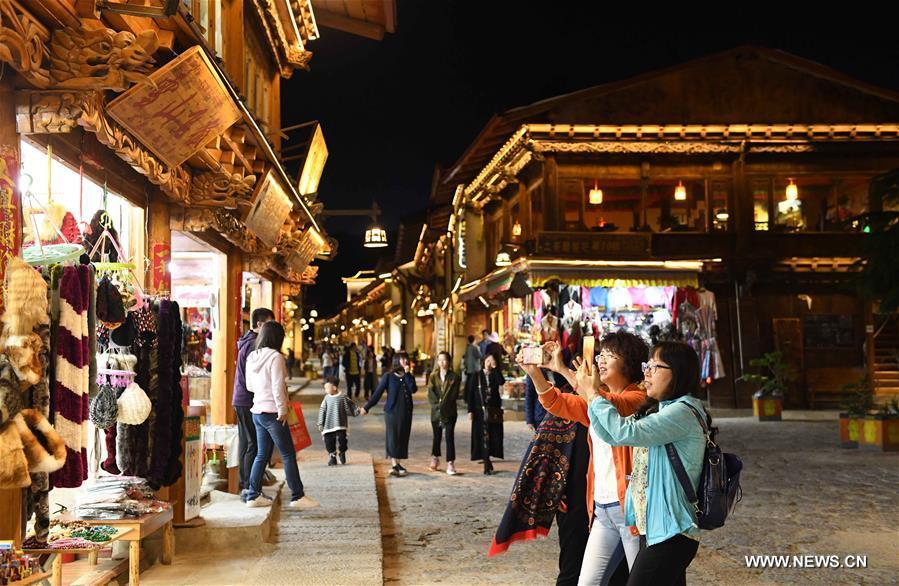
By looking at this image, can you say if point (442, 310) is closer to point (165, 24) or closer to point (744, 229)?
point (744, 229)

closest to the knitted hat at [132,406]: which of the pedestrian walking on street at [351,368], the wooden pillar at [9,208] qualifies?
the wooden pillar at [9,208]

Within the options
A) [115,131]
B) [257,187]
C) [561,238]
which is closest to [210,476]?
[257,187]

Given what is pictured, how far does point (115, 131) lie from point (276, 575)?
3701 mm

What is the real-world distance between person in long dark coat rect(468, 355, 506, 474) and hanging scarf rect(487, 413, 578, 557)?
28.8ft

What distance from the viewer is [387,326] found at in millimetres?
67500

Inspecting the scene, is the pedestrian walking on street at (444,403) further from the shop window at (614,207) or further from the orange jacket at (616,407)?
the shop window at (614,207)

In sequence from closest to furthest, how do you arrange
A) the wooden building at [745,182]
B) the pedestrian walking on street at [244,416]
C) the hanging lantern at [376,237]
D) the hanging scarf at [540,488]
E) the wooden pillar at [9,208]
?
1. the wooden pillar at [9,208]
2. the hanging scarf at [540,488]
3. the pedestrian walking on street at [244,416]
4. the wooden building at [745,182]
5. the hanging lantern at [376,237]

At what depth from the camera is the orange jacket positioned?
15.2 feet

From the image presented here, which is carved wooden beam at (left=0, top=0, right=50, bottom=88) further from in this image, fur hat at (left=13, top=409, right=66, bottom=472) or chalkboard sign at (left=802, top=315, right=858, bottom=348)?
chalkboard sign at (left=802, top=315, right=858, bottom=348)

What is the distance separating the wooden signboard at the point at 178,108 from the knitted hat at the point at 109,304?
112 centimetres

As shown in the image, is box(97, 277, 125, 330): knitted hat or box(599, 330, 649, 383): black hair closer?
box(599, 330, 649, 383): black hair

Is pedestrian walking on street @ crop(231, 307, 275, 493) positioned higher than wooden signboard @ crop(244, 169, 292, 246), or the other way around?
wooden signboard @ crop(244, 169, 292, 246)

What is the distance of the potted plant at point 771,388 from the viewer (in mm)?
22047

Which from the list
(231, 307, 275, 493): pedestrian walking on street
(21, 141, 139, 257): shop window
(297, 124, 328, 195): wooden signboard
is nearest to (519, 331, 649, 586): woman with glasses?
(21, 141, 139, 257): shop window
